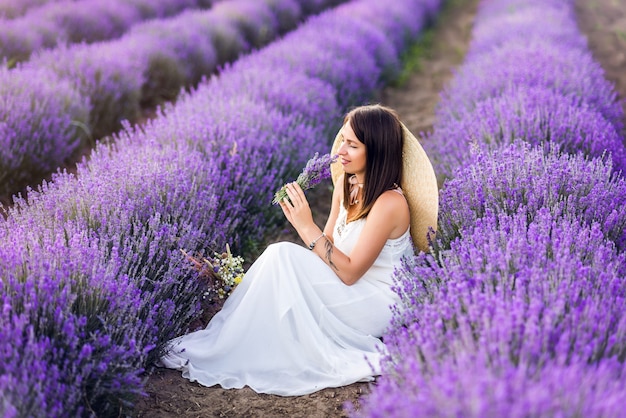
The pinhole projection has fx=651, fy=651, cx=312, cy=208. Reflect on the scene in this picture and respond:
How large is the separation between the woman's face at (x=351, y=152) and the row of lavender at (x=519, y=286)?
0.46 m

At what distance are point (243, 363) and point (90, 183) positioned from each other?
1081 mm

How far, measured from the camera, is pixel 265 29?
29.1 ft

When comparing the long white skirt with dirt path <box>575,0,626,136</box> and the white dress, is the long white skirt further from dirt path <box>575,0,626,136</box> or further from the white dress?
dirt path <box>575,0,626,136</box>

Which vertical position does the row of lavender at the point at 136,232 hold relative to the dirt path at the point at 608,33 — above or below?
above

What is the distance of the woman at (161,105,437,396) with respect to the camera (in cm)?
259

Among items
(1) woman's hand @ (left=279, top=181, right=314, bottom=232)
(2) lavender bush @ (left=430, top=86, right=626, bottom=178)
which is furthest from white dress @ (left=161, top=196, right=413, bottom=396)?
(2) lavender bush @ (left=430, top=86, right=626, bottom=178)

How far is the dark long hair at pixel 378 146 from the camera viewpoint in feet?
8.79

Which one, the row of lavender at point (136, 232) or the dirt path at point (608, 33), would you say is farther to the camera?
the dirt path at point (608, 33)

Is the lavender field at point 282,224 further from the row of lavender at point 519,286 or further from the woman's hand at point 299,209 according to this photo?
the woman's hand at point 299,209

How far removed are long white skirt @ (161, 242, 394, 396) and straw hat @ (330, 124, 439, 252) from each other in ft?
1.16

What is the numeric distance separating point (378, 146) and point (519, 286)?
958mm

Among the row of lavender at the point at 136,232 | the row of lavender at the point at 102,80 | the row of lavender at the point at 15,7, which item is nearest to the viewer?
the row of lavender at the point at 136,232

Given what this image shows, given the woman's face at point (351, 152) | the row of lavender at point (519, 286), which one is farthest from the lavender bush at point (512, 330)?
the woman's face at point (351, 152)

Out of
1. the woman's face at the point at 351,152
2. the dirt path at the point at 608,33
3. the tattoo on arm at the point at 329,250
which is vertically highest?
the woman's face at the point at 351,152
